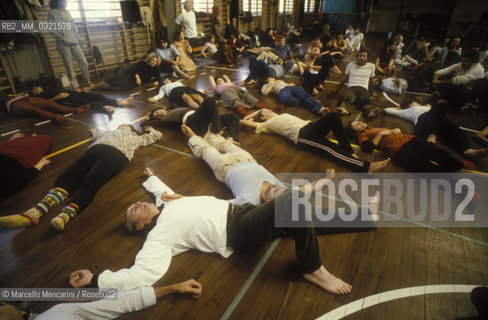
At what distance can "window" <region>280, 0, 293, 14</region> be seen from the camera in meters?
12.7

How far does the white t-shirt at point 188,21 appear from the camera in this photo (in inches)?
270

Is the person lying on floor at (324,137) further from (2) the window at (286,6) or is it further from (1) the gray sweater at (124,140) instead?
(2) the window at (286,6)

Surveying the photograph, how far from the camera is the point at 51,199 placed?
6.70 ft

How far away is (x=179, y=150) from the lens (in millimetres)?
2955

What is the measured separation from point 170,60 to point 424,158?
557 centimetres

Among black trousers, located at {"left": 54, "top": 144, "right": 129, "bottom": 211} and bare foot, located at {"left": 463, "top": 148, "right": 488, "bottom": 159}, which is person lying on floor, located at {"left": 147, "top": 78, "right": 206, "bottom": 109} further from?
bare foot, located at {"left": 463, "top": 148, "right": 488, "bottom": 159}

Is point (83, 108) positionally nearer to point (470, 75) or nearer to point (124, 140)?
point (124, 140)

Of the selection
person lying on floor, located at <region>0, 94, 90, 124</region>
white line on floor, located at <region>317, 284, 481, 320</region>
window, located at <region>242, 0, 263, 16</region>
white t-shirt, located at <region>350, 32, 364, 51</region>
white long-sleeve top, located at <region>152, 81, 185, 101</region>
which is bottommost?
white line on floor, located at <region>317, 284, 481, 320</region>

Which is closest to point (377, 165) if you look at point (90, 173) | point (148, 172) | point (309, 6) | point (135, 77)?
point (148, 172)

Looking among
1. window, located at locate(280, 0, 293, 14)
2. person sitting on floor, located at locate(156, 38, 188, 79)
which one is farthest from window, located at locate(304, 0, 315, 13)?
person sitting on floor, located at locate(156, 38, 188, 79)

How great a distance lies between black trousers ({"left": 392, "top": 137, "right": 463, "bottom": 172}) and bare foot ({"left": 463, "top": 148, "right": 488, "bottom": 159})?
1.65ft

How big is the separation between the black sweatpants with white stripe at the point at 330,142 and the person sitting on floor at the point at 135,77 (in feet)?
12.2

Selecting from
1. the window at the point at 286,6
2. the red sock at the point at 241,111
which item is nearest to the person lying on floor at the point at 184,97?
the red sock at the point at 241,111

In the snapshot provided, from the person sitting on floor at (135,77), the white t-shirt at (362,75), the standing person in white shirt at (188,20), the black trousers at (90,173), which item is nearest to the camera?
the black trousers at (90,173)
